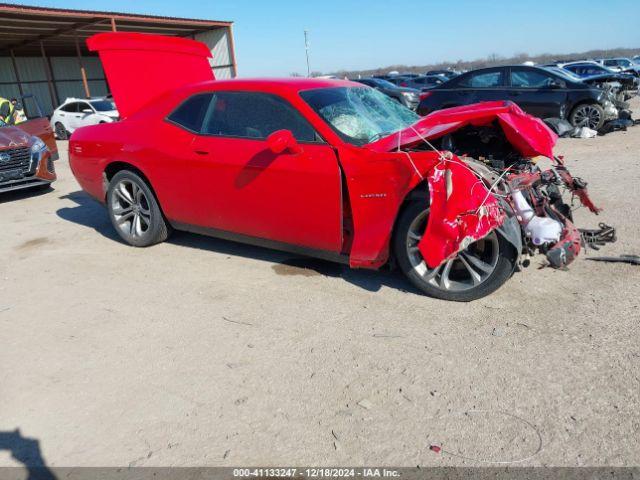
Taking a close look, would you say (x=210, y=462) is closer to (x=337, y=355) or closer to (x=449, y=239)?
(x=337, y=355)

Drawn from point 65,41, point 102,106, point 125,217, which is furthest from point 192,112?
point 65,41

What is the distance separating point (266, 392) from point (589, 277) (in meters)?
2.68

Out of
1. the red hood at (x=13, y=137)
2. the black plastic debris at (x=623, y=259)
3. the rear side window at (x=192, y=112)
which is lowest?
the black plastic debris at (x=623, y=259)

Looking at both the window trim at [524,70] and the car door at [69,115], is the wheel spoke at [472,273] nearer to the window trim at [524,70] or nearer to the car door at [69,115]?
the window trim at [524,70]

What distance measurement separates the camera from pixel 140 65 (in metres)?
5.53

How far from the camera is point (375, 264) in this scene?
144 inches

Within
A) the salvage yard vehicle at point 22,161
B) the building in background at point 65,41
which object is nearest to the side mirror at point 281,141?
the salvage yard vehicle at point 22,161

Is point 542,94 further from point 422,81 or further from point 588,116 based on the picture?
point 422,81

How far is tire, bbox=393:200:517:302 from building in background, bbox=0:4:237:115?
54.2 feet

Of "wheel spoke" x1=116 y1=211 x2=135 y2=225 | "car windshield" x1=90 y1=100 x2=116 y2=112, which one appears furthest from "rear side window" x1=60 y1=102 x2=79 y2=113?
"wheel spoke" x1=116 y1=211 x2=135 y2=225

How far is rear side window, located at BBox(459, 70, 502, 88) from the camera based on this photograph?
11.2m

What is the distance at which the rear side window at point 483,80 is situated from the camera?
11164 mm

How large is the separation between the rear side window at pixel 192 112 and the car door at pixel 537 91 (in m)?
8.46

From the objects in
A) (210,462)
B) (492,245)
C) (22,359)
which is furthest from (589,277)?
(22,359)
